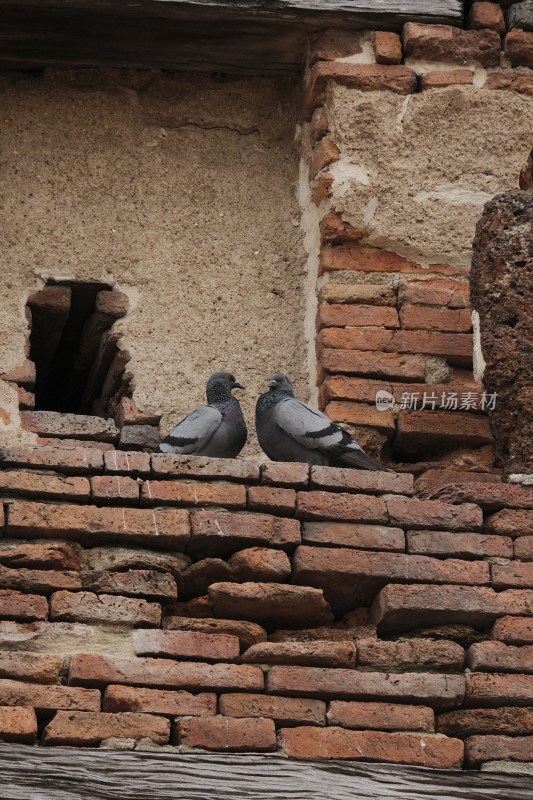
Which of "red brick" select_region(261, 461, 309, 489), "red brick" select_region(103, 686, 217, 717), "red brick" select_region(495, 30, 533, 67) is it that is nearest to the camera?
"red brick" select_region(103, 686, 217, 717)

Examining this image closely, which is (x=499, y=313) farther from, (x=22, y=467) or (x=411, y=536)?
(x=22, y=467)

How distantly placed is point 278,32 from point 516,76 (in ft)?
2.91

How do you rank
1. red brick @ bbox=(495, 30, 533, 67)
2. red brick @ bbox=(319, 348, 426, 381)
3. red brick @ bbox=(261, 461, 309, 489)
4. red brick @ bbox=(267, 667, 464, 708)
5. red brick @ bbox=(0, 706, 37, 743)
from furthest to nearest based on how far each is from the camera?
red brick @ bbox=(495, 30, 533, 67) → red brick @ bbox=(319, 348, 426, 381) → red brick @ bbox=(261, 461, 309, 489) → red brick @ bbox=(267, 667, 464, 708) → red brick @ bbox=(0, 706, 37, 743)

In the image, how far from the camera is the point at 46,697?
211 inches

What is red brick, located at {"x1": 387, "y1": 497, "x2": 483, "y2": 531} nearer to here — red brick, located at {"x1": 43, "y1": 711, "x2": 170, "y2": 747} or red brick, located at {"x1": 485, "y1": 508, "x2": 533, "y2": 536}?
red brick, located at {"x1": 485, "y1": 508, "x2": 533, "y2": 536}

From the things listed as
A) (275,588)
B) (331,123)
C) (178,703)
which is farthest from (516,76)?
(178,703)

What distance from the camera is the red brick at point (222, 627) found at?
18.7ft

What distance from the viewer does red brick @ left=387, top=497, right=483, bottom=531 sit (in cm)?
598

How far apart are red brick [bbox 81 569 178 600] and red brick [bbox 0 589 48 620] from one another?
153 mm

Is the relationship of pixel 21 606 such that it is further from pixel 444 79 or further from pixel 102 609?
pixel 444 79

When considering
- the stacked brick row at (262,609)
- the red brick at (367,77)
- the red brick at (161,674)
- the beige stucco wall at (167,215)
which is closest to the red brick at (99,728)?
the stacked brick row at (262,609)

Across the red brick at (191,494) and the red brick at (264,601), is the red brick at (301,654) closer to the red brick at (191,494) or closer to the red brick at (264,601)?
the red brick at (264,601)

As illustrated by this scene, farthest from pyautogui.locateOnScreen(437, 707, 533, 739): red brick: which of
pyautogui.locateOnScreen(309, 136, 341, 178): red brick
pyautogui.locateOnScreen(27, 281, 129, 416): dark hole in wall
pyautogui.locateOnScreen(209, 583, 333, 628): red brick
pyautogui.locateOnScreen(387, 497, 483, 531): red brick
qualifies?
pyautogui.locateOnScreen(309, 136, 341, 178): red brick

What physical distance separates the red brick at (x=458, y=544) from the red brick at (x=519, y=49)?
2.16 m
